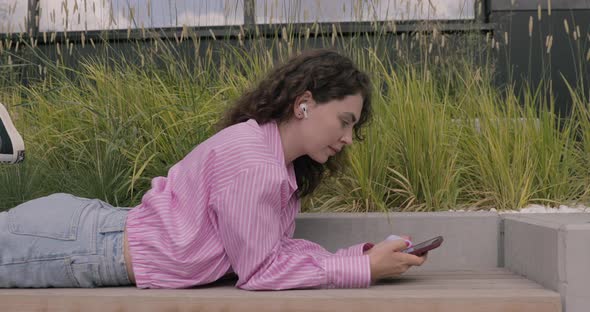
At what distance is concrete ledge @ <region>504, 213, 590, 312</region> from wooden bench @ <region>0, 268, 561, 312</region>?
76 millimetres

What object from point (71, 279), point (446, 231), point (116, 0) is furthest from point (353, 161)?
point (116, 0)

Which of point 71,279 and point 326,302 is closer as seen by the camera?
point 326,302

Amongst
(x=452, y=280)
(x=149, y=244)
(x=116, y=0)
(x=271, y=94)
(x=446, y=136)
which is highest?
(x=116, y=0)

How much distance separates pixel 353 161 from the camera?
304cm

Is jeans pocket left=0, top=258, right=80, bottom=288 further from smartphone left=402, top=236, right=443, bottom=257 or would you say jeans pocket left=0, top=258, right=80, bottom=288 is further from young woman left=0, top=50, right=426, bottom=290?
smartphone left=402, top=236, right=443, bottom=257

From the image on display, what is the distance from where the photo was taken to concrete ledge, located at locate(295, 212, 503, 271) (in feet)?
9.35

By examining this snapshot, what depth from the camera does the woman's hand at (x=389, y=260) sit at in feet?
7.11

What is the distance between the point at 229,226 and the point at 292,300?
280 mm

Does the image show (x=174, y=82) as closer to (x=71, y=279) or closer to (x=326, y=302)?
(x=71, y=279)

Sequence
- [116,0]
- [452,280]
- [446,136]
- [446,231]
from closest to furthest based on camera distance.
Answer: [452,280]
[446,231]
[446,136]
[116,0]

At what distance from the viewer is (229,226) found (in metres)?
2.08

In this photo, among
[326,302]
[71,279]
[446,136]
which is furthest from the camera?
[446,136]

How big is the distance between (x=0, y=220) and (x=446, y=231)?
5.09ft

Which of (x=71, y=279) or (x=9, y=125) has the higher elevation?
(x=9, y=125)
